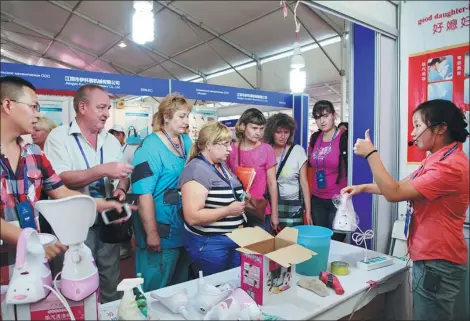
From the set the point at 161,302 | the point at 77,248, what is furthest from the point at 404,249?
the point at 77,248

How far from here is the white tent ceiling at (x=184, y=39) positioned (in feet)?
16.3

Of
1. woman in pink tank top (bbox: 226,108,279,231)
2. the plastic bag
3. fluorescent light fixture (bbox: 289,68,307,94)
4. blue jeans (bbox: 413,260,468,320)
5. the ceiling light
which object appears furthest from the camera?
fluorescent light fixture (bbox: 289,68,307,94)

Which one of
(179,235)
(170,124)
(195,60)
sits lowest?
(179,235)

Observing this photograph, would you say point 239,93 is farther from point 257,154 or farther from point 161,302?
point 161,302

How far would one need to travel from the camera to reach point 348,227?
5.02 ft

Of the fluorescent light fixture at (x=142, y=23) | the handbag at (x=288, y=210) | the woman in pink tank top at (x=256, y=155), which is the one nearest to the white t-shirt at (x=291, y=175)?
the handbag at (x=288, y=210)

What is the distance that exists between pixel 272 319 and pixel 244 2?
4.84 meters

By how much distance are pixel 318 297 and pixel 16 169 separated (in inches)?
44.4

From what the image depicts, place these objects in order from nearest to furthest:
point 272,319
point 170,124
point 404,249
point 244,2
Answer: point 272,319 < point 170,124 < point 404,249 < point 244,2

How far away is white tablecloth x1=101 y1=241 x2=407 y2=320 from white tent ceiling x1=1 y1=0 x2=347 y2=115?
4.35m

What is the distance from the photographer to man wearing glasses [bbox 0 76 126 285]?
852 millimetres

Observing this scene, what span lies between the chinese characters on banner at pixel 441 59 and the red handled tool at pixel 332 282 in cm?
92

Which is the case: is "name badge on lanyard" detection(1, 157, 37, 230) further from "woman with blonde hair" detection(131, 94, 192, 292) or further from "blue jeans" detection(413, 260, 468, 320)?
"blue jeans" detection(413, 260, 468, 320)

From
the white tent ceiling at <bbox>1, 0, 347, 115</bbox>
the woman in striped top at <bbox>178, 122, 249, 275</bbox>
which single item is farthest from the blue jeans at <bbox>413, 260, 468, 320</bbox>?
the white tent ceiling at <bbox>1, 0, 347, 115</bbox>
